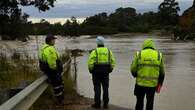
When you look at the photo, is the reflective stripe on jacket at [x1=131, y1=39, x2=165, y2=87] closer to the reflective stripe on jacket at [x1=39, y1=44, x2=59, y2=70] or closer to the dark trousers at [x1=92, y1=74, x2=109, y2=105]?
the dark trousers at [x1=92, y1=74, x2=109, y2=105]

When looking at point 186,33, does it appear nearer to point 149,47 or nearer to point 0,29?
point 0,29

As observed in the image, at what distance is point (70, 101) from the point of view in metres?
13.7

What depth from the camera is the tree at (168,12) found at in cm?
15826

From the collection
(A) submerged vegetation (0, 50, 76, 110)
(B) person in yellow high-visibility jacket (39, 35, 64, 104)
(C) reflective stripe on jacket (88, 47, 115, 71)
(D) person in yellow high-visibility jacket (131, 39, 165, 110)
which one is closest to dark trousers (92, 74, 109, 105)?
(C) reflective stripe on jacket (88, 47, 115, 71)

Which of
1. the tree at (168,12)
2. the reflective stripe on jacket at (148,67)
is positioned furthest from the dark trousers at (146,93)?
the tree at (168,12)

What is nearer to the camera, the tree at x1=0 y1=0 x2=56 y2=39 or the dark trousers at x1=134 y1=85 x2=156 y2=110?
the dark trousers at x1=134 y1=85 x2=156 y2=110

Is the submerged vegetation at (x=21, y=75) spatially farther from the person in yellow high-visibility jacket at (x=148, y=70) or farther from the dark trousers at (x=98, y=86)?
the person in yellow high-visibility jacket at (x=148, y=70)

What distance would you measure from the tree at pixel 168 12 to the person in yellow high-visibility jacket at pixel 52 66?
5748 inches

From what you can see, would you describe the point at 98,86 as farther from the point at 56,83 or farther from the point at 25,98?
the point at 25,98

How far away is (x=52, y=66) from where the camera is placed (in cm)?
1237

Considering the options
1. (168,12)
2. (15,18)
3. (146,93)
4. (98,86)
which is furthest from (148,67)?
(168,12)

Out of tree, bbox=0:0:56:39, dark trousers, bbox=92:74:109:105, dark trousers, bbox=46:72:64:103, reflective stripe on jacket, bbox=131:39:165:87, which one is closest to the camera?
reflective stripe on jacket, bbox=131:39:165:87

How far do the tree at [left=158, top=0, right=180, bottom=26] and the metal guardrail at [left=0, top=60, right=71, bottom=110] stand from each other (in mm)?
147917

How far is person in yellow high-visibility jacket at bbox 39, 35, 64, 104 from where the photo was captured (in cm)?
1237
